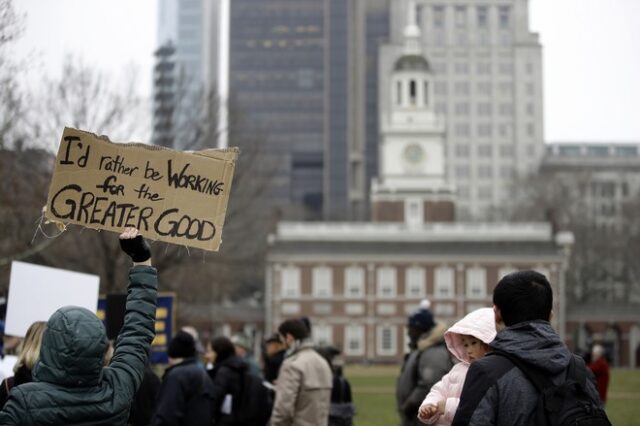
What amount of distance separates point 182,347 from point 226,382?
127cm

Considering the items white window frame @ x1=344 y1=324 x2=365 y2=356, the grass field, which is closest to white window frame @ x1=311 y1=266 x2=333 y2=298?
white window frame @ x1=344 y1=324 x2=365 y2=356

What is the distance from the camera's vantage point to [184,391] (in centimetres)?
989

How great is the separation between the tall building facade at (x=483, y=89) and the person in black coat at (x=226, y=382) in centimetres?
11621

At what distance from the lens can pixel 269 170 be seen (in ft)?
144

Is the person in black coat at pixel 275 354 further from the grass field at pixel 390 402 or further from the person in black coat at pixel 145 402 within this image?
the grass field at pixel 390 402

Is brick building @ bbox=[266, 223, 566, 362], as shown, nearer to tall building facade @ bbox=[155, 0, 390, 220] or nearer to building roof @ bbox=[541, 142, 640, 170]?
building roof @ bbox=[541, 142, 640, 170]

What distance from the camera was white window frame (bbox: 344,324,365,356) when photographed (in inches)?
2854

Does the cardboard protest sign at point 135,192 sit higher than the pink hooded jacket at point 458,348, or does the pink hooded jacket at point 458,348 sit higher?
the cardboard protest sign at point 135,192

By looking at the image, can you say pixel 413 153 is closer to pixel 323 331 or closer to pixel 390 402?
pixel 323 331

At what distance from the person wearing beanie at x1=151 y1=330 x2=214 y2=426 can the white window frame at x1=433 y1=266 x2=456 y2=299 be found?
63.3m

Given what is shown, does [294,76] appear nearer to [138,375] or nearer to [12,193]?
[12,193]

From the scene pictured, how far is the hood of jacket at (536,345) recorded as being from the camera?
505cm

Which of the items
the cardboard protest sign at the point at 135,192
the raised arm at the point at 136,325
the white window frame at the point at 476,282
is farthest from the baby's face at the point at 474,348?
the white window frame at the point at 476,282

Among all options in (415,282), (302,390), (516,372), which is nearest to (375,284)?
(415,282)
